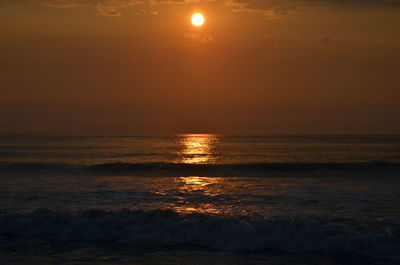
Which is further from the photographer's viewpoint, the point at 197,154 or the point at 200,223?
the point at 197,154

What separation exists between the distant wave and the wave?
17196mm

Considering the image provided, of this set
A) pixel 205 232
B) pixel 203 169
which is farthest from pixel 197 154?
pixel 205 232

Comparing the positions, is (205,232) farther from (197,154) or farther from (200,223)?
(197,154)

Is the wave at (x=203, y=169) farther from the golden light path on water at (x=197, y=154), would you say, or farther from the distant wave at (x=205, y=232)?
the distant wave at (x=205, y=232)

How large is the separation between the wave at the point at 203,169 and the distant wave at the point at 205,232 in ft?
56.4

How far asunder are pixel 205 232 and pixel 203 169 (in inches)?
846

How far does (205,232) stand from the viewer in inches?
562

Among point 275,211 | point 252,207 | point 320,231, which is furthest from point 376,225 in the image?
point 252,207

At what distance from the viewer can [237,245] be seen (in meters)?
13.3

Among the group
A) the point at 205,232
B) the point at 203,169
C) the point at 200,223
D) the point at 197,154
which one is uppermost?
the point at 197,154

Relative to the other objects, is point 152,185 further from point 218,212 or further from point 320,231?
point 320,231

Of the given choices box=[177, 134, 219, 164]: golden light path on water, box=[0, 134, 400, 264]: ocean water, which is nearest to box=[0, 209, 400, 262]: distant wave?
box=[0, 134, 400, 264]: ocean water

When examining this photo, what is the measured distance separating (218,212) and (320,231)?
14.5ft

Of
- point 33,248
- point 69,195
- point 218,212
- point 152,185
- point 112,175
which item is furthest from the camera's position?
point 112,175
